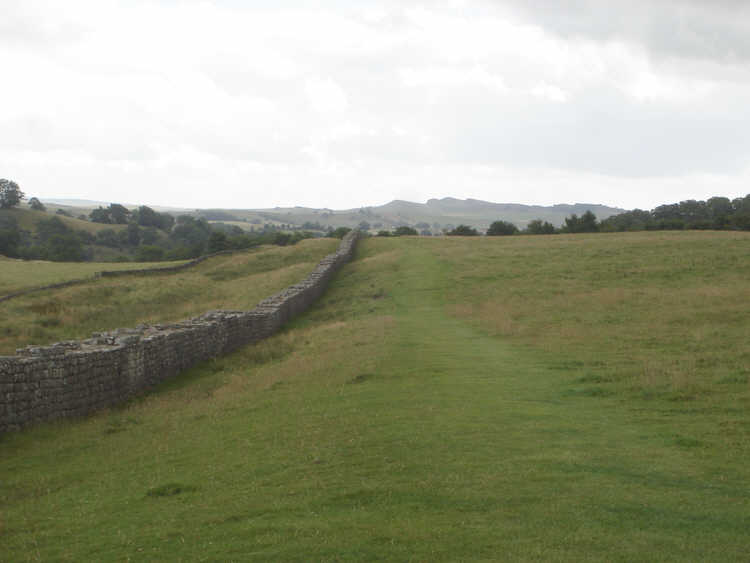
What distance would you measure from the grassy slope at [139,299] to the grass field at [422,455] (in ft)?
48.7

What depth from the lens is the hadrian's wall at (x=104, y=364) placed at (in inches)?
505

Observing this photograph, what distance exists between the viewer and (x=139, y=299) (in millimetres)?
41375

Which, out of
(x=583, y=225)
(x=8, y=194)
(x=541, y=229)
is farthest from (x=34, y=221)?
(x=583, y=225)

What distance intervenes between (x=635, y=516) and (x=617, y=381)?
7.39 metres

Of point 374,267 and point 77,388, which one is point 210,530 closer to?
point 77,388

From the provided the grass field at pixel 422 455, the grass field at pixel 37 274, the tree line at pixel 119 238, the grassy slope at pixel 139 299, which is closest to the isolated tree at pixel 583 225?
the tree line at pixel 119 238

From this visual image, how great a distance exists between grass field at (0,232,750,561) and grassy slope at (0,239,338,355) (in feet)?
48.7

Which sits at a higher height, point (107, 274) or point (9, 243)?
point (107, 274)

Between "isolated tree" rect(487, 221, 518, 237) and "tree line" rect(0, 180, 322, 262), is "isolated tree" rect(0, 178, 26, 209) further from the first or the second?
"isolated tree" rect(487, 221, 518, 237)

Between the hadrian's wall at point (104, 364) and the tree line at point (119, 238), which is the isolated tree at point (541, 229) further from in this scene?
the hadrian's wall at point (104, 364)

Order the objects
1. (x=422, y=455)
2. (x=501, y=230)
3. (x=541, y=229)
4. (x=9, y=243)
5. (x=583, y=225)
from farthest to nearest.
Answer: (x=9, y=243), (x=501, y=230), (x=583, y=225), (x=541, y=229), (x=422, y=455)

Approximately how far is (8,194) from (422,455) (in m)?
184

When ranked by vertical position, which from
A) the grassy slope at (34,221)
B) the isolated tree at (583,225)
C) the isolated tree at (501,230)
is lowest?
the grassy slope at (34,221)

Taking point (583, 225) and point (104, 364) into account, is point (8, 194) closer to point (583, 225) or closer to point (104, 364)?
point (583, 225)
